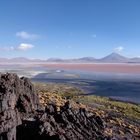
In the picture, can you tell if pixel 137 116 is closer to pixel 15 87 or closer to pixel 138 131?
pixel 138 131

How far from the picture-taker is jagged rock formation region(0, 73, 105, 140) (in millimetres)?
49344

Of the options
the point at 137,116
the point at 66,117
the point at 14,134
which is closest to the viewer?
the point at 14,134

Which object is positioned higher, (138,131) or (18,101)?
(18,101)

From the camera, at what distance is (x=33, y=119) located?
55375 millimetres

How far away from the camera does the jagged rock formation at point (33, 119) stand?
49.3m

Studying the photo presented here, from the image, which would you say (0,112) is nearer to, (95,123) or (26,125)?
(26,125)

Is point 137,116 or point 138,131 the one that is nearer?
point 138,131

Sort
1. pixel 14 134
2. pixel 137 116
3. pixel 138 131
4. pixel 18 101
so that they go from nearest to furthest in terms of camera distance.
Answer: pixel 14 134 → pixel 18 101 → pixel 138 131 → pixel 137 116

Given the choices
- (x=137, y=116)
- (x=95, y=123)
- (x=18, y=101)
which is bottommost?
(x=137, y=116)

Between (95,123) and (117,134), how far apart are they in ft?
45.9

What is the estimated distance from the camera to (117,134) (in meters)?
73.8

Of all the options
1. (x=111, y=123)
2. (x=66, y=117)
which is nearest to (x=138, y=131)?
(x=111, y=123)

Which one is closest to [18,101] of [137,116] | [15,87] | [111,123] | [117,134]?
[15,87]

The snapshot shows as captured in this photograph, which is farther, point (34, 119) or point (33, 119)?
point (33, 119)
